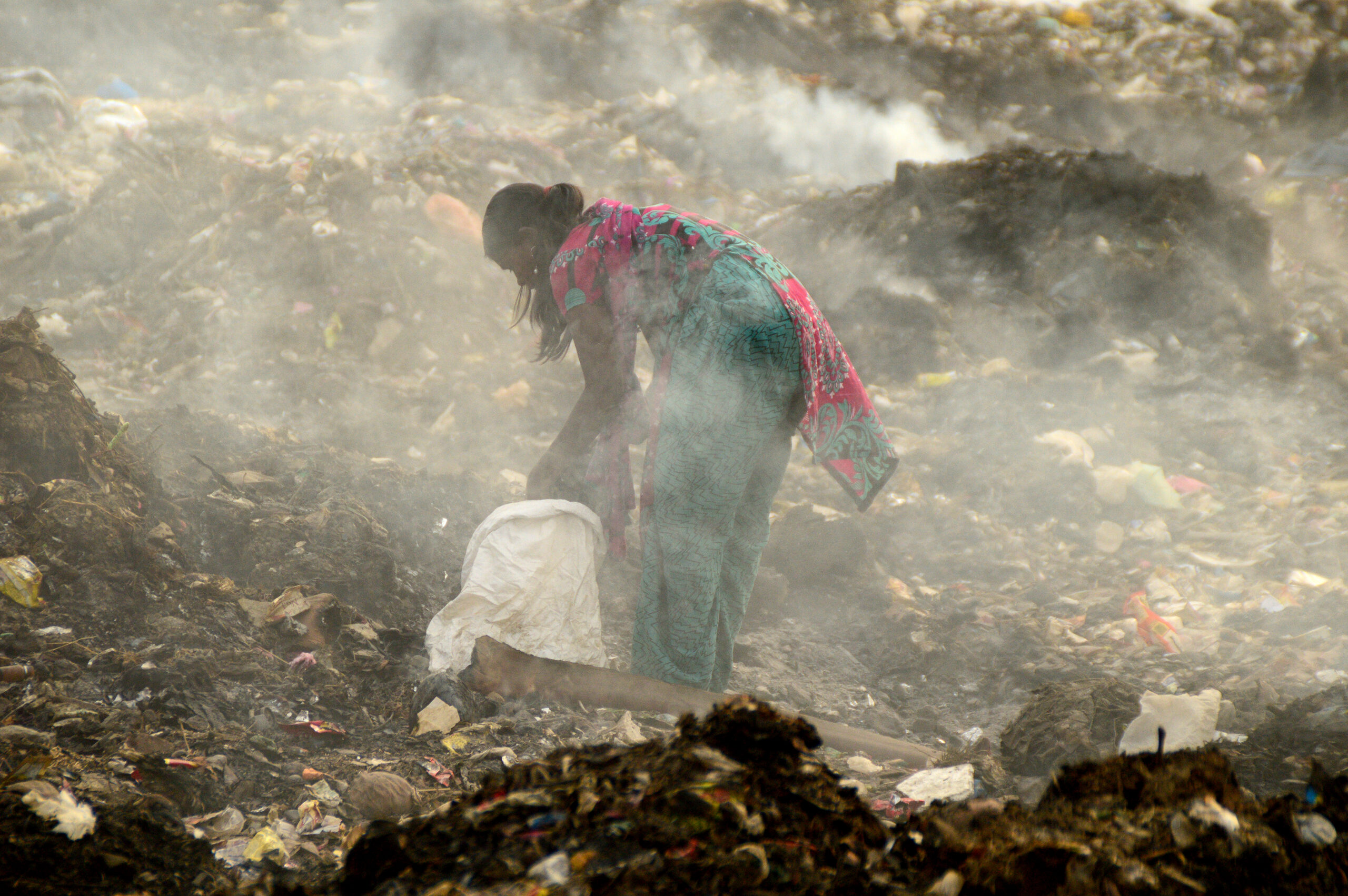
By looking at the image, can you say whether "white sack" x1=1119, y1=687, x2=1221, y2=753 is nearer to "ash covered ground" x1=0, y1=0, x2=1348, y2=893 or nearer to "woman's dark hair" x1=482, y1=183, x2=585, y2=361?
"ash covered ground" x1=0, y1=0, x2=1348, y2=893

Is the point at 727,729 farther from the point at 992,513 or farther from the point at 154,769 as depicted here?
the point at 992,513

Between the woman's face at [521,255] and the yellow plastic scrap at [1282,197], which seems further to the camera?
the yellow plastic scrap at [1282,197]

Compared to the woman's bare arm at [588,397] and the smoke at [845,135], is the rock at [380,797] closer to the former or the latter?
the woman's bare arm at [588,397]

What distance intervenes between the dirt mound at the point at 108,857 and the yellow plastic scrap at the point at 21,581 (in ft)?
3.30

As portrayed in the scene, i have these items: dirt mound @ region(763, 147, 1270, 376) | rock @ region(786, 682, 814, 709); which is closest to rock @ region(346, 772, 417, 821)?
rock @ region(786, 682, 814, 709)

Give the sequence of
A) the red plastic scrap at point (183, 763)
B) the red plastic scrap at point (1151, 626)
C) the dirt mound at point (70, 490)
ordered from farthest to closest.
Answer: the red plastic scrap at point (1151, 626) < the dirt mound at point (70, 490) < the red plastic scrap at point (183, 763)

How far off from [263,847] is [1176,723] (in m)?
2.09

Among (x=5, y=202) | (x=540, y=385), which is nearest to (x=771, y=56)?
(x=540, y=385)

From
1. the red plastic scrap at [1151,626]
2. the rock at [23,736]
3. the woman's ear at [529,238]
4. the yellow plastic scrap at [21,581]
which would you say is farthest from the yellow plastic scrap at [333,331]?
the red plastic scrap at [1151,626]

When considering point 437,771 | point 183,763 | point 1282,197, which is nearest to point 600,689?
point 437,771

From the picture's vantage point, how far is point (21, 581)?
182 centimetres

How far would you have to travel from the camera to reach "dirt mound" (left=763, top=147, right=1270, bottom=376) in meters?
5.13

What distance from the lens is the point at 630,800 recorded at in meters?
0.83

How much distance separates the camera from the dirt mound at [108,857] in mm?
913
